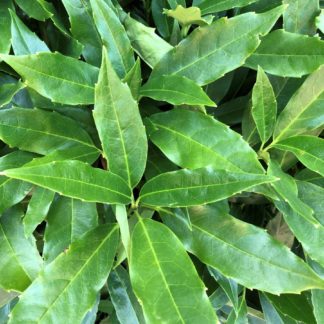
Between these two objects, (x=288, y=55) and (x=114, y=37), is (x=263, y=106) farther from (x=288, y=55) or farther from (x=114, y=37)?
(x=114, y=37)

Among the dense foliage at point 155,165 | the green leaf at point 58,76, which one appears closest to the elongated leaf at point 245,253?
the dense foliage at point 155,165

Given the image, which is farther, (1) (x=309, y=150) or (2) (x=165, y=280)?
(1) (x=309, y=150)

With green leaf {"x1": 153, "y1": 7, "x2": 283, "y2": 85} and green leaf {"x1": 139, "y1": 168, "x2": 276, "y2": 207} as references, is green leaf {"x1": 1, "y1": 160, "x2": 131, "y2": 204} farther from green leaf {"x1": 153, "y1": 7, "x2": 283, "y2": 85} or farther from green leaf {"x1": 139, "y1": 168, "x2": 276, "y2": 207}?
green leaf {"x1": 153, "y1": 7, "x2": 283, "y2": 85}

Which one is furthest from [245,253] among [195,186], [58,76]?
[58,76]

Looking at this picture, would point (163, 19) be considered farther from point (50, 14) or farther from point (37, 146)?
point (37, 146)

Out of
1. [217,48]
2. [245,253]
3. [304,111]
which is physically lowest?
[245,253]

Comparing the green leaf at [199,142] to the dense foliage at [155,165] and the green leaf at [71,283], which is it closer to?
the dense foliage at [155,165]
